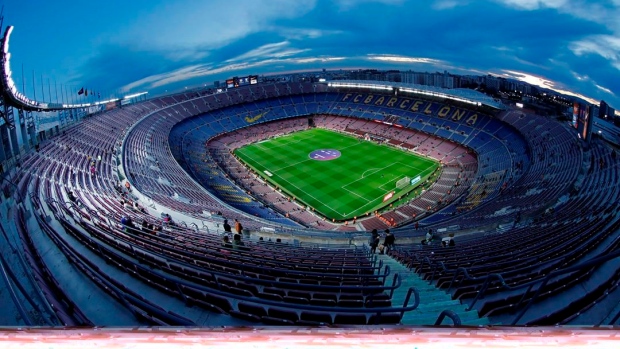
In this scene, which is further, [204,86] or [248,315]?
[204,86]

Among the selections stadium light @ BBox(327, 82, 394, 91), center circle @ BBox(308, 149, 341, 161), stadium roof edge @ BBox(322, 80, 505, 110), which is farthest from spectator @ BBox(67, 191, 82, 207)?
stadium light @ BBox(327, 82, 394, 91)

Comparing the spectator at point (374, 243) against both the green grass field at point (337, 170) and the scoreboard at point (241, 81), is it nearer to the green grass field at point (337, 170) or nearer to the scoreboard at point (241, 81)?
the green grass field at point (337, 170)

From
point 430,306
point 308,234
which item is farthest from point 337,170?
point 430,306

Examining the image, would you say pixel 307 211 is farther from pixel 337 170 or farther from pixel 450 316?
pixel 450 316

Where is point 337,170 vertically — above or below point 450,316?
below

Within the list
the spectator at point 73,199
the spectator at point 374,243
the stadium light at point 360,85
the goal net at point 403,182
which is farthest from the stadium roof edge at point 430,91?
the spectator at point 73,199

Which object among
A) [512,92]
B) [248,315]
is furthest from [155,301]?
[512,92]

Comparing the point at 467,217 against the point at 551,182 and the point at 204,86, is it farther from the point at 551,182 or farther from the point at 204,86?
the point at 204,86
